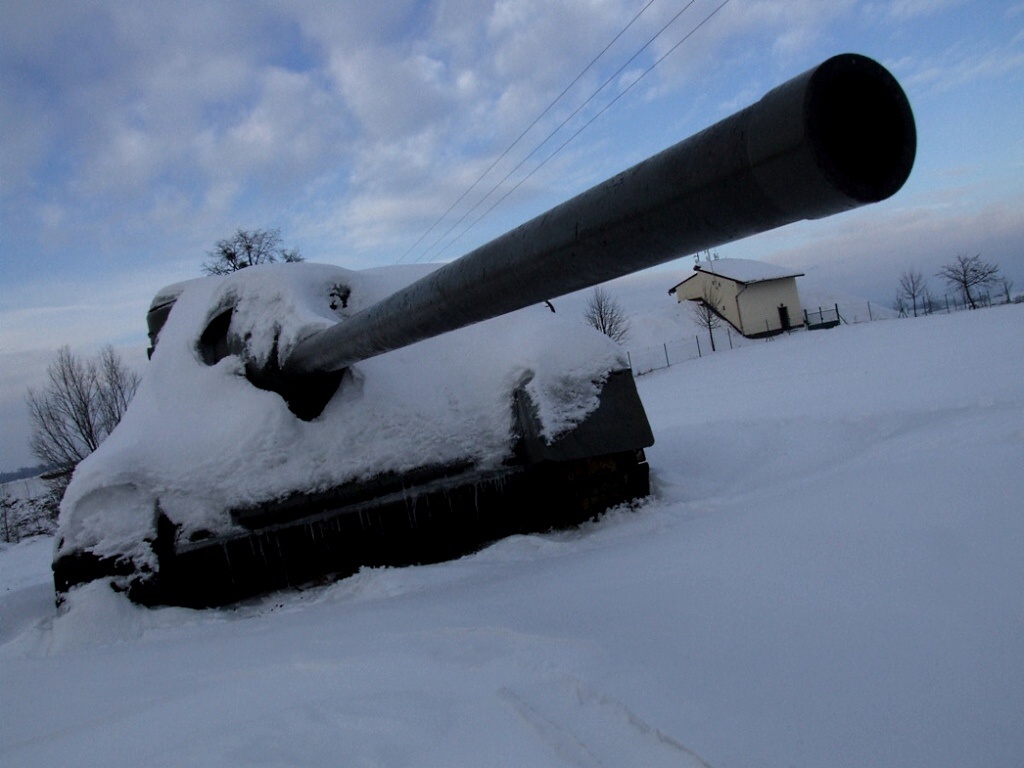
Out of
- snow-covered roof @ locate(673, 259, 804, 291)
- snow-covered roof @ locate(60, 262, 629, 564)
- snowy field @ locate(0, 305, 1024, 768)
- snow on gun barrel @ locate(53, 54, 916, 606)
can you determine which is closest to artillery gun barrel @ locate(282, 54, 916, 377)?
snow on gun barrel @ locate(53, 54, 916, 606)

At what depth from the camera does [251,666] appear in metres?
2.30

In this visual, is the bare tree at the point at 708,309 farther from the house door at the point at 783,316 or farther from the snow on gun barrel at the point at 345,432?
the snow on gun barrel at the point at 345,432

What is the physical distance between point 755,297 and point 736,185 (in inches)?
1330

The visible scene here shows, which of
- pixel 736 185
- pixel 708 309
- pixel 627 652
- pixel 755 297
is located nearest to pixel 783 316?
pixel 755 297

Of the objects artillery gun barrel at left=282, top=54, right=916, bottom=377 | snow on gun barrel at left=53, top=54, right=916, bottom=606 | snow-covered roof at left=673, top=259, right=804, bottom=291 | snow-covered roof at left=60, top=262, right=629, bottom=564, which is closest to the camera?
artillery gun barrel at left=282, top=54, right=916, bottom=377

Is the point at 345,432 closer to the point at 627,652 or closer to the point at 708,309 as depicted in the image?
the point at 627,652

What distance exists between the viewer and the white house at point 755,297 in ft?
109

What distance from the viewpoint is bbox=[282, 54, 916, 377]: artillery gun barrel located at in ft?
4.72

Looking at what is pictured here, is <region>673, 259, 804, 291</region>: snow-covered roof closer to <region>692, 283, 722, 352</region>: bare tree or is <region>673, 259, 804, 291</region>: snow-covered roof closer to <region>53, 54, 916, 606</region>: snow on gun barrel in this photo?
<region>692, 283, 722, 352</region>: bare tree

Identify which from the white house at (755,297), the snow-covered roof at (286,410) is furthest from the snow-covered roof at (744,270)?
the snow-covered roof at (286,410)

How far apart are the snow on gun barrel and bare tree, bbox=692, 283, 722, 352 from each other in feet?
100

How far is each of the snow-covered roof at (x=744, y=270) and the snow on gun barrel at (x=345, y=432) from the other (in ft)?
96.6

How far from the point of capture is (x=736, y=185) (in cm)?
159

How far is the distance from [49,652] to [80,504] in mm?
814
